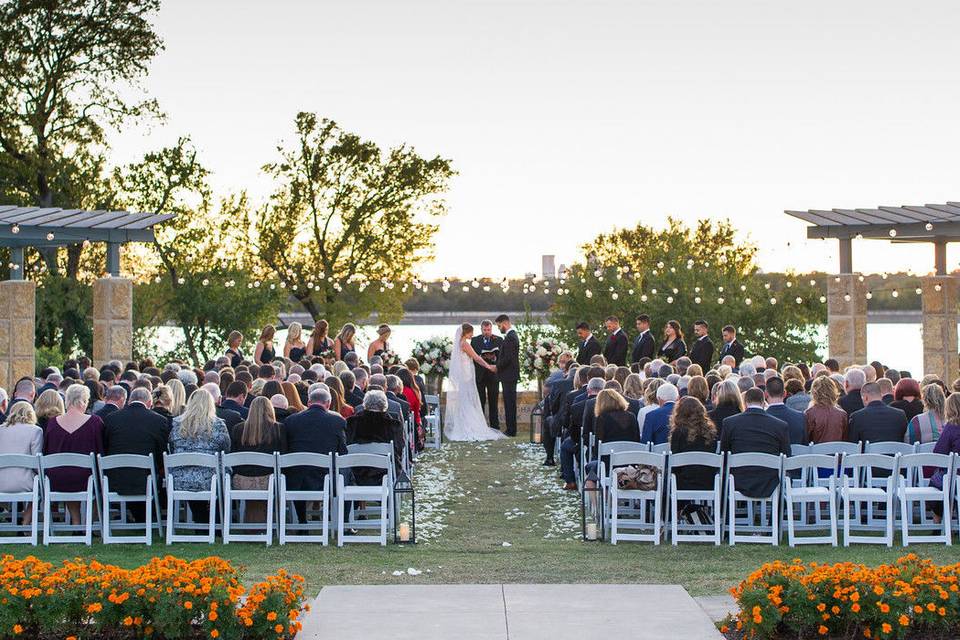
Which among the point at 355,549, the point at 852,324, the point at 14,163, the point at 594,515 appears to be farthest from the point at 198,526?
the point at 14,163

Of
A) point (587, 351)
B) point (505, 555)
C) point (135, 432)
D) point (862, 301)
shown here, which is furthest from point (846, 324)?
point (135, 432)

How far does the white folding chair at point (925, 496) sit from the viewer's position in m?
11.3

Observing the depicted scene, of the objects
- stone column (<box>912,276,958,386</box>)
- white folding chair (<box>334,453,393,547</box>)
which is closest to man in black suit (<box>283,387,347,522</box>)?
white folding chair (<box>334,453,393,547</box>)

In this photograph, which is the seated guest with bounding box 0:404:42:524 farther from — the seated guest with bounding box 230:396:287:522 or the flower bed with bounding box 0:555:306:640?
the flower bed with bounding box 0:555:306:640

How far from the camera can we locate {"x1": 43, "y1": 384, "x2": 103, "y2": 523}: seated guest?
463 inches

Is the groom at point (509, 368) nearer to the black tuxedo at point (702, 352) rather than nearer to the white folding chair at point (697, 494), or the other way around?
the black tuxedo at point (702, 352)

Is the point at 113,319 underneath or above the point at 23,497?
above

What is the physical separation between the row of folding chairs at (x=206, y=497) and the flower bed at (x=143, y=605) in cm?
335

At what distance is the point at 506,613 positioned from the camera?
343 inches

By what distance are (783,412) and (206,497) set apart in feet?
16.3

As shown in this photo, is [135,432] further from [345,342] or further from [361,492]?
[345,342]

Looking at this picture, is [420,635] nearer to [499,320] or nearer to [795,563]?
[795,563]

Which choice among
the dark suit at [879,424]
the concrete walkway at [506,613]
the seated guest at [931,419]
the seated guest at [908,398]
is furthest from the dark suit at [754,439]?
the concrete walkway at [506,613]

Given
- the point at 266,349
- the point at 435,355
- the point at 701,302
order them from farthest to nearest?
the point at 701,302 → the point at 435,355 → the point at 266,349
